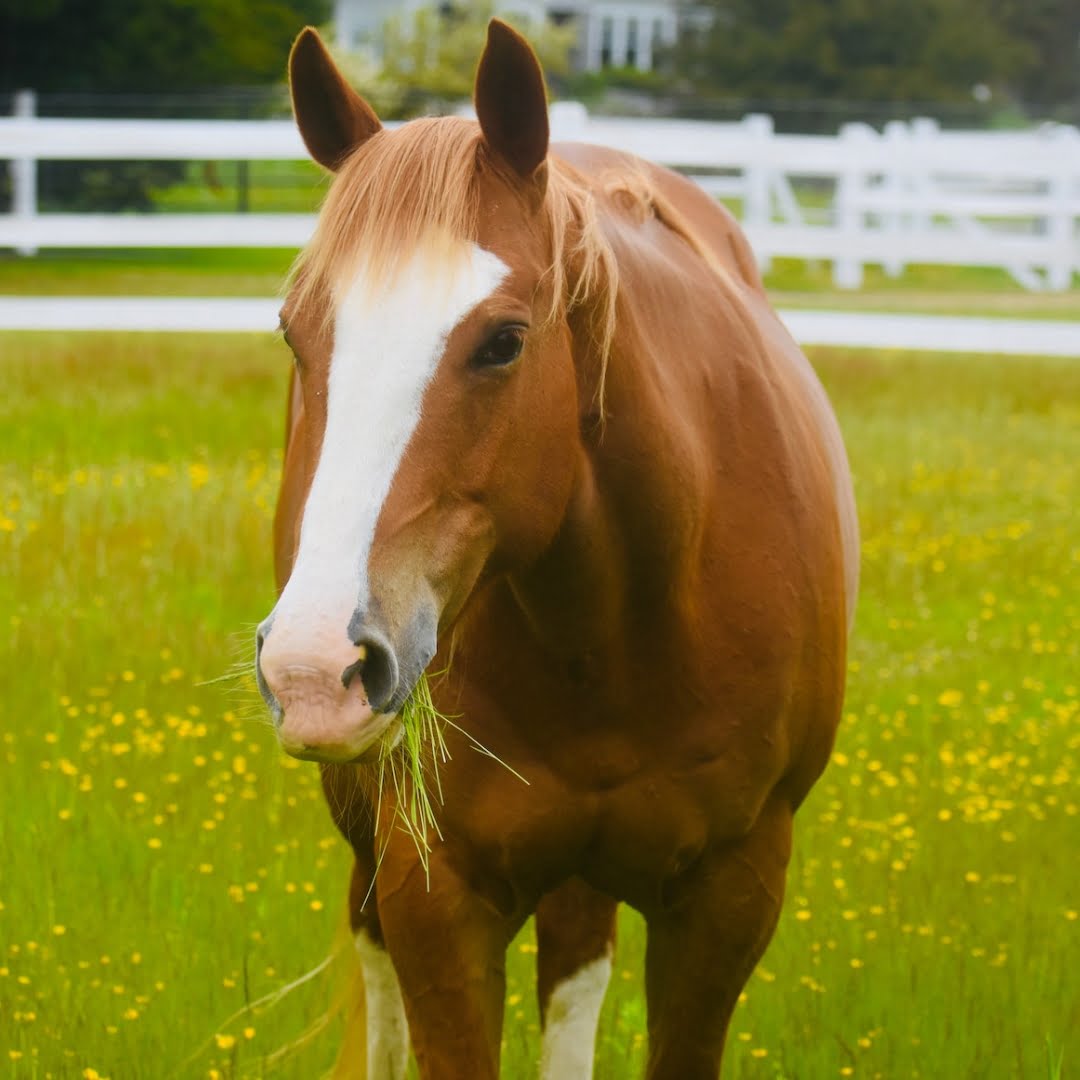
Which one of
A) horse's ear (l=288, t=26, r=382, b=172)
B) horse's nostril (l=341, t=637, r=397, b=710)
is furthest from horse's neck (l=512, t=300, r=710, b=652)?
horse's nostril (l=341, t=637, r=397, b=710)

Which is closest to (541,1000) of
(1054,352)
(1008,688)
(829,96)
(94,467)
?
(1008,688)

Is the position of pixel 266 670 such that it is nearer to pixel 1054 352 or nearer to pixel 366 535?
pixel 366 535

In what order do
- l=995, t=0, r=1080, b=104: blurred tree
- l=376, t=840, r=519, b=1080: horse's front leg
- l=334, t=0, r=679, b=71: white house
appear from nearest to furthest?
l=376, t=840, r=519, b=1080: horse's front leg, l=995, t=0, r=1080, b=104: blurred tree, l=334, t=0, r=679, b=71: white house

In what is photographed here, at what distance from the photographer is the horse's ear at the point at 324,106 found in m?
2.36

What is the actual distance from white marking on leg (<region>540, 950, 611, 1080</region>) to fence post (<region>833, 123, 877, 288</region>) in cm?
931

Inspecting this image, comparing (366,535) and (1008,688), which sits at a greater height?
(366,535)

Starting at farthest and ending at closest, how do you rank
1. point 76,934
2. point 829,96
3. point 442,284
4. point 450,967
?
1. point 829,96
2. point 76,934
3. point 450,967
4. point 442,284

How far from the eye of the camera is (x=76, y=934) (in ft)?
13.0

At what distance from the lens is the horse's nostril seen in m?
1.96

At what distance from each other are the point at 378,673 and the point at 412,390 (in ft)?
1.14

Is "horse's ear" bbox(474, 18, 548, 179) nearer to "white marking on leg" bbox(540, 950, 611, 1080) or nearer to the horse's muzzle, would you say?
the horse's muzzle

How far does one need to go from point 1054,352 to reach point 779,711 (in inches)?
379

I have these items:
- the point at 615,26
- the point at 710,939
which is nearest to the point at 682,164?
the point at 710,939

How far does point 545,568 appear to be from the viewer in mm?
2535
